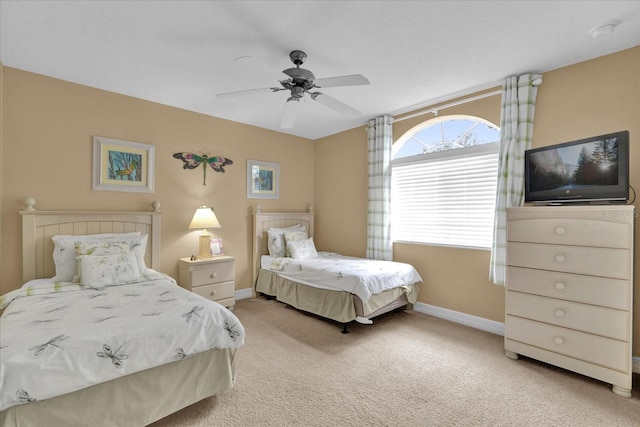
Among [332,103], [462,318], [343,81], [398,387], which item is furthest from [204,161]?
[462,318]

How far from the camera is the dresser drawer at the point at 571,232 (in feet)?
6.84

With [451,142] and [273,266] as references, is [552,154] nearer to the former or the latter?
[451,142]

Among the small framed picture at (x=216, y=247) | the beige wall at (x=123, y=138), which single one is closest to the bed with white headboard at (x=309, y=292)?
the beige wall at (x=123, y=138)

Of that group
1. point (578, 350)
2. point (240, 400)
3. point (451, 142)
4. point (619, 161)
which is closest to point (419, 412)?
point (240, 400)

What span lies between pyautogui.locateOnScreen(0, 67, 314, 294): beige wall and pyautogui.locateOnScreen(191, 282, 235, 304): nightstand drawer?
51 cm

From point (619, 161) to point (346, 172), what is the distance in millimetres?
3185

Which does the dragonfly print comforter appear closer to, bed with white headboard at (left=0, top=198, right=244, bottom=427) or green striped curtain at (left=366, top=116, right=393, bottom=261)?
bed with white headboard at (left=0, top=198, right=244, bottom=427)

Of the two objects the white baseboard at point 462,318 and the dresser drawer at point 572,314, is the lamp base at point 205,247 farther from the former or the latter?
the dresser drawer at point 572,314

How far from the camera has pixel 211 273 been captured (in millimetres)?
3613

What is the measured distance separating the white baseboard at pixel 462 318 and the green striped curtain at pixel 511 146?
518 millimetres

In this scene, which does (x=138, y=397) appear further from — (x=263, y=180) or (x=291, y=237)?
(x=263, y=180)

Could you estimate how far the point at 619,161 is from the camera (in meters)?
Result: 2.15

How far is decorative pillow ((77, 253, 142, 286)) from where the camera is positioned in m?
2.48

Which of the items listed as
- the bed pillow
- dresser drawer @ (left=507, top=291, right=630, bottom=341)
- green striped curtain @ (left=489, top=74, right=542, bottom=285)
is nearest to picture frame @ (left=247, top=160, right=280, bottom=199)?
the bed pillow
